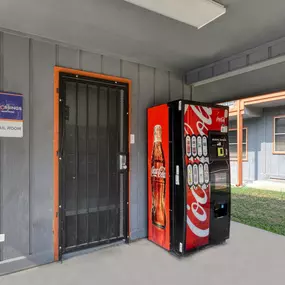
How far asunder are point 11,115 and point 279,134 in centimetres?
876

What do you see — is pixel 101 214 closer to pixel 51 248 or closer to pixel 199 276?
pixel 51 248

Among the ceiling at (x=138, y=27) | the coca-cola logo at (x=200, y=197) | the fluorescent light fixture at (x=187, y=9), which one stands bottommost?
the coca-cola logo at (x=200, y=197)

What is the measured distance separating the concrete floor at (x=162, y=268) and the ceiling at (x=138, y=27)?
8.31 feet

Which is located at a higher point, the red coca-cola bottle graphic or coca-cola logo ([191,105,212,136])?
coca-cola logo ([191,105,212,136])

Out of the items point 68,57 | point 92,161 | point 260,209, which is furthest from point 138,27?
point 260,209

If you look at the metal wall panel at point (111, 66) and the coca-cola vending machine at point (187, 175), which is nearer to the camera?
the coca-cola vending machine at point (187, 175)

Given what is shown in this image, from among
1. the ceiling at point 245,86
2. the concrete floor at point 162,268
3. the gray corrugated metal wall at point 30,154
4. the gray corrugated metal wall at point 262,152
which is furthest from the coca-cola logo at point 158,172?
the gray corrugated metal wall at point 262,152

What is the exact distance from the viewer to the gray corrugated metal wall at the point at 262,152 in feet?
28.0

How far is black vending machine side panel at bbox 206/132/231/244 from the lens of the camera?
3111 mm

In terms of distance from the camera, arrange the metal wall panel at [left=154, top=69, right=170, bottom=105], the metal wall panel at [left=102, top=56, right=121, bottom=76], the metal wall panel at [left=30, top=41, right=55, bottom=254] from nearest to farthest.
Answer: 1. the metal wall panel at [left=30, top=41, right=55, bottom=254]
2. the metal wall panel at [left=102, top=56, right=121, bottom=76]
3. the metal wall panel at [left=154, top=69, right=170, bottom=105]

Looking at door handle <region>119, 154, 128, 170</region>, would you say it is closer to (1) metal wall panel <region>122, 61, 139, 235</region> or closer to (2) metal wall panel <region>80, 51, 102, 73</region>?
(1) metal wall panel <region>122, 61, 139, 235</region>

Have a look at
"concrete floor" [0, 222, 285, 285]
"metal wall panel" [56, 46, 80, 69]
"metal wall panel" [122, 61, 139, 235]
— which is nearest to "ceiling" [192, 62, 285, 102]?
"metal wall panel" [122, 61, 139, 235]

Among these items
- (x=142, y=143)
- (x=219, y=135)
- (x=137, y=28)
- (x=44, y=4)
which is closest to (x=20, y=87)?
(x=44, y=4)

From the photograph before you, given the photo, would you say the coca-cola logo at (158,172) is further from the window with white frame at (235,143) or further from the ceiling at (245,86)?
the window with white frame at (235,143)
